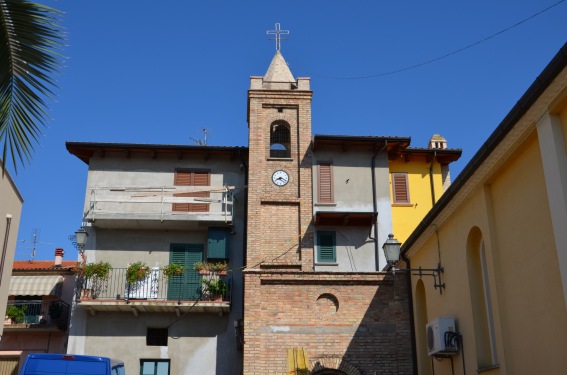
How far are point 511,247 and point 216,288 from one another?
13.2m

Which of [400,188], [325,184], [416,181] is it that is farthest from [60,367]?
[416,181]

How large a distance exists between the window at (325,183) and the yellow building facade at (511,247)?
336 inches

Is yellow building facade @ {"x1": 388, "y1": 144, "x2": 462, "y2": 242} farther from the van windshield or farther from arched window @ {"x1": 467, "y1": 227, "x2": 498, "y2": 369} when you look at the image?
the van windshield

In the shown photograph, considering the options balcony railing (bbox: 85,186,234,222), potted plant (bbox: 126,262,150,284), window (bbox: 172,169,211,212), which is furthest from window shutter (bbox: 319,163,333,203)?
potted plant (bbox: 126,262,150,284)

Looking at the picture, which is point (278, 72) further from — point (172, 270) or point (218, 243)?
point (172, 270)

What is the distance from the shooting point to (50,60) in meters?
6.70

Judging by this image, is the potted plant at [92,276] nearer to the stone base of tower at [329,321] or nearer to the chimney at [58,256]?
the chimney at [58,256]

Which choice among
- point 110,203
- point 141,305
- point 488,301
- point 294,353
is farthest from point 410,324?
point 110,203

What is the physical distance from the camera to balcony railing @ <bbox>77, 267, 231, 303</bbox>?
23.0m

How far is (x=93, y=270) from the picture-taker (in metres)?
23.0

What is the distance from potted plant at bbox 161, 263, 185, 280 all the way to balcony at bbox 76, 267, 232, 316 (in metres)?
0.13

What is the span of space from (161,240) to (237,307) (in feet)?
12.4

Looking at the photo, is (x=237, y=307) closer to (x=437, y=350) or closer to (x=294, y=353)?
(x=294, y=353)

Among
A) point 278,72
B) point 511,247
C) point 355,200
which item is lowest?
point 511,247
